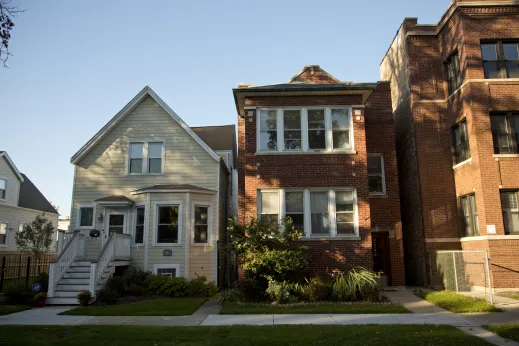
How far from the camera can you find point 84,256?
1758 cm

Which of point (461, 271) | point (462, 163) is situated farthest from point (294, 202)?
point (462, 163)

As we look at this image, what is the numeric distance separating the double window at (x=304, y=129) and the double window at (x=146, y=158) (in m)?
5.25

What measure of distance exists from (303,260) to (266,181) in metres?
3.37

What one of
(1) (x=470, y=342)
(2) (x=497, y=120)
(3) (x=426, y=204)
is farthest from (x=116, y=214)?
(2) (x=497, y=120)

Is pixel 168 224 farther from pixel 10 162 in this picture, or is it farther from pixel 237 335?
pixel 10 162

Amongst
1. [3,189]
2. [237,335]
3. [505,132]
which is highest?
[505,132]

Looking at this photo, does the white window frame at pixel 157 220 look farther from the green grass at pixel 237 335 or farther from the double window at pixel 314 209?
the green grass at pixel 237 335

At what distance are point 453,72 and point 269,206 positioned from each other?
988 cm

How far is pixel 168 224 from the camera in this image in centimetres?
1755

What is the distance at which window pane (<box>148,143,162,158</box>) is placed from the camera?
19.0 m

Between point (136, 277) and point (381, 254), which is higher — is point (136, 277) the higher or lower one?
the lower one

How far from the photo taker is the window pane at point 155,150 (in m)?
19.0

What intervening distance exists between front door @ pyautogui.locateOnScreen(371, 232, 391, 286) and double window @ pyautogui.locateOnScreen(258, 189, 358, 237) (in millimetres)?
2828

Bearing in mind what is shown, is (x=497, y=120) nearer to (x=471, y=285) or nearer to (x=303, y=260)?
(x=471, y=285)
